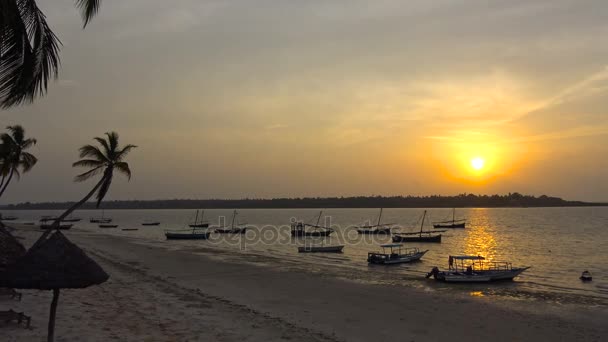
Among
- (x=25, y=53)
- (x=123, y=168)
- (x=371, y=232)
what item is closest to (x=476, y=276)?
(x=123, y=168)

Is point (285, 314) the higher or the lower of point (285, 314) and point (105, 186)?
the lower

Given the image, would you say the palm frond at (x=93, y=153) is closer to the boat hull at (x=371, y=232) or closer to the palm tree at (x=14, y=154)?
the palm tree at (x=14, y=154)

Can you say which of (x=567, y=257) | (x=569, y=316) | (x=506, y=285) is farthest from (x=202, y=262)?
(x=567, y=257)

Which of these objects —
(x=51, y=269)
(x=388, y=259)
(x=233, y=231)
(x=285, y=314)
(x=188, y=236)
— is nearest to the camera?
(x=51, y=269)

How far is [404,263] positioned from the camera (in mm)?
49969

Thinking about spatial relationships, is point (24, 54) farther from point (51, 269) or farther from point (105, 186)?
point (105, 186)

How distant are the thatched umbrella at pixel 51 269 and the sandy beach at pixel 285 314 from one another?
12.7 feet

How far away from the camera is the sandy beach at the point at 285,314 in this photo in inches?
653

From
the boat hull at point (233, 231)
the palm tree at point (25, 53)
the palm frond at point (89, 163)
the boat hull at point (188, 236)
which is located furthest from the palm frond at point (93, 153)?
the boat hull at point (233, 231)

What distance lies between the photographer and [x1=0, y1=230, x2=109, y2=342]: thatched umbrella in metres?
10.7

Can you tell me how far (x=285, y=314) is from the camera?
22359 millimetres

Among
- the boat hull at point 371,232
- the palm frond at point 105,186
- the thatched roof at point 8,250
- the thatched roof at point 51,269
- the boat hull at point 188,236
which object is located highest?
the palm frond at point 105,186

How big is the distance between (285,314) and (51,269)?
43.2 feet

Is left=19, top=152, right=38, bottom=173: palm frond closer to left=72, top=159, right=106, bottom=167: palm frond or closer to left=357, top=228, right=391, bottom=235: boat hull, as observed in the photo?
left=72, top=159, right=106, bottom=167: palm frond
